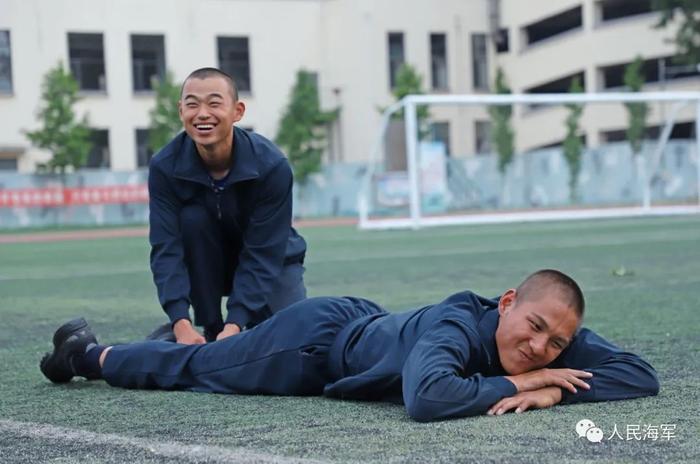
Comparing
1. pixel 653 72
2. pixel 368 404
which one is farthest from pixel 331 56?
pixel 368 404

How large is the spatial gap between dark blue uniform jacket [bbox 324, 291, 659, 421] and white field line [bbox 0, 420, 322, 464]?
0.52 meters

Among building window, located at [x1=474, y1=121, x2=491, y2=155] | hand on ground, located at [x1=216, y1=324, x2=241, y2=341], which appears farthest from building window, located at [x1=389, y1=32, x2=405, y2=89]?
hand on ground, located at [x1=216, y1=324, x2=241, y2=341]

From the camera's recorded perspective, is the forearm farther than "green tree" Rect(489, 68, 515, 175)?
No

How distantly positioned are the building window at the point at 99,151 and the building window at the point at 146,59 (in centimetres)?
161

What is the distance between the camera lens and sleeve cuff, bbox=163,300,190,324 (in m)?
3.99

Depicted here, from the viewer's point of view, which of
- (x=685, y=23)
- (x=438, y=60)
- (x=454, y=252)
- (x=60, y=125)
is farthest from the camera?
(x=438, y=60)

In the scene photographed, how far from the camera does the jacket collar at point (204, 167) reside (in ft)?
13.4

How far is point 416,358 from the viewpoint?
292cm

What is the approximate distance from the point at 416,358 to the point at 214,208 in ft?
4.75

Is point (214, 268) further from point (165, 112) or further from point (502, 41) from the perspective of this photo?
point (502, 41)

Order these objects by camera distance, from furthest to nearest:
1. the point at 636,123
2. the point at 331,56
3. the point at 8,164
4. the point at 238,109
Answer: the point at 331,56
the point at 8,164
the point at 636,123
the point at 238,109

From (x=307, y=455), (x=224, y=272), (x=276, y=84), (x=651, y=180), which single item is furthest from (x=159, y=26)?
(x=307, y=455)

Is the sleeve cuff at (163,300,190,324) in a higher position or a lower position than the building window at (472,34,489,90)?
lower

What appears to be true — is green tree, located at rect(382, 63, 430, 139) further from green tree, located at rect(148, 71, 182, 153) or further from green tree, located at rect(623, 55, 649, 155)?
green tree, located at rect(623, 55, 649, 155)
